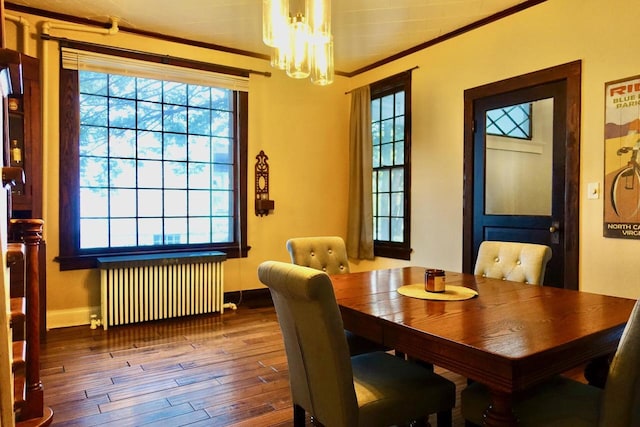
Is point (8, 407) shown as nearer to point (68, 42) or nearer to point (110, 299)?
point (110, 299)

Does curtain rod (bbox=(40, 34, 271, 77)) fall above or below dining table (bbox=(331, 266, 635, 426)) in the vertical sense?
above

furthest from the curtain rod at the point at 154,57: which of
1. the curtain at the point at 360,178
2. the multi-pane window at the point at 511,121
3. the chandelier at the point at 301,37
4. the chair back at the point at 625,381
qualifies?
the chair back at the point at 625,381

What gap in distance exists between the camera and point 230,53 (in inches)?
179

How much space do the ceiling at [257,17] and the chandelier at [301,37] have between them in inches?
42.3

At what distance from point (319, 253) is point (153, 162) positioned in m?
2.32

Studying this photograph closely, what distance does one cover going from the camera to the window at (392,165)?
15.0 ft

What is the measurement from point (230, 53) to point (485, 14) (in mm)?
2524

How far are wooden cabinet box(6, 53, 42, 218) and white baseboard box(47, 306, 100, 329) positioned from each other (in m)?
0.97

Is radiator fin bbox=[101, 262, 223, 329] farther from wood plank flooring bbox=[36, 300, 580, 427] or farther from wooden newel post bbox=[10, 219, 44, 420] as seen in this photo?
wooden newel post bbox=[10, 219, 44, 420]

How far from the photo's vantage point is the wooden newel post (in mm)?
2023

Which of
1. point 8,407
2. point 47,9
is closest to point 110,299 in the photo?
point 47,9

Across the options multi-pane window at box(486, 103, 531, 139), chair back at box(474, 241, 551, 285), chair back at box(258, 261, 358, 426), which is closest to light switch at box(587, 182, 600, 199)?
multi-pane window at box(486, 103, 531, 139)

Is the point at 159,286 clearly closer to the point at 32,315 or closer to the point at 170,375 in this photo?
the point at 170,375

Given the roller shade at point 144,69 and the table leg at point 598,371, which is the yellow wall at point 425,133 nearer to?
the roller shade at point 144,69
